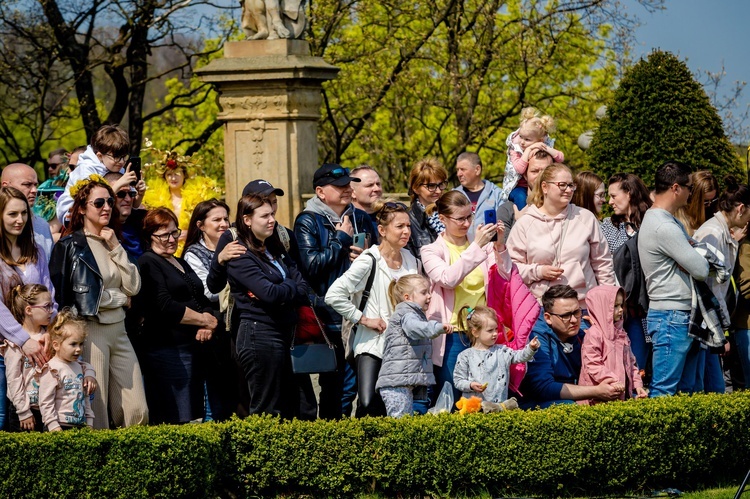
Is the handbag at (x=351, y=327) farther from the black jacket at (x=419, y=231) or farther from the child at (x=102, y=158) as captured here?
the child at (x=102, y=158)

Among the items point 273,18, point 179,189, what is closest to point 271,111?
point 273,18

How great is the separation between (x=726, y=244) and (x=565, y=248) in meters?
1.54

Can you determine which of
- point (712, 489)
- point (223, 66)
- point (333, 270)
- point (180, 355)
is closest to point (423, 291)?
point (333, 270)

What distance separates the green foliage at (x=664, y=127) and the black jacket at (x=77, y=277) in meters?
7.80

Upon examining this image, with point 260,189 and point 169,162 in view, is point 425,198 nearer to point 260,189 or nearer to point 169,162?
point 260,189

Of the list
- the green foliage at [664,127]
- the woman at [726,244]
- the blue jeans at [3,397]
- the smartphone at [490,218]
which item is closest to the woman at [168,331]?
the blue jeans at [3,397]

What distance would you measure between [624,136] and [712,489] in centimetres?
653

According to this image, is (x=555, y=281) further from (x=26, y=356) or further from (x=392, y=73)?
(x=392, y=73)

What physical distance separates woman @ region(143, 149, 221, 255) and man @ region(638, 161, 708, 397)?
356 centimetres

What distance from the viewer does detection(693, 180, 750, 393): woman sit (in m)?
9.31

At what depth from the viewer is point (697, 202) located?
9672 mm

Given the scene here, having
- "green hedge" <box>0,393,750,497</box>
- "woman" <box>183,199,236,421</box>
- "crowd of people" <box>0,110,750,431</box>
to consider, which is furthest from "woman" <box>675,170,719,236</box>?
"woman" <box>183,199,236,421</box>

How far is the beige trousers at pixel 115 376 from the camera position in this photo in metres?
7.80

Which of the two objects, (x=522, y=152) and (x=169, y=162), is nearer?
(x=522, y=152)
